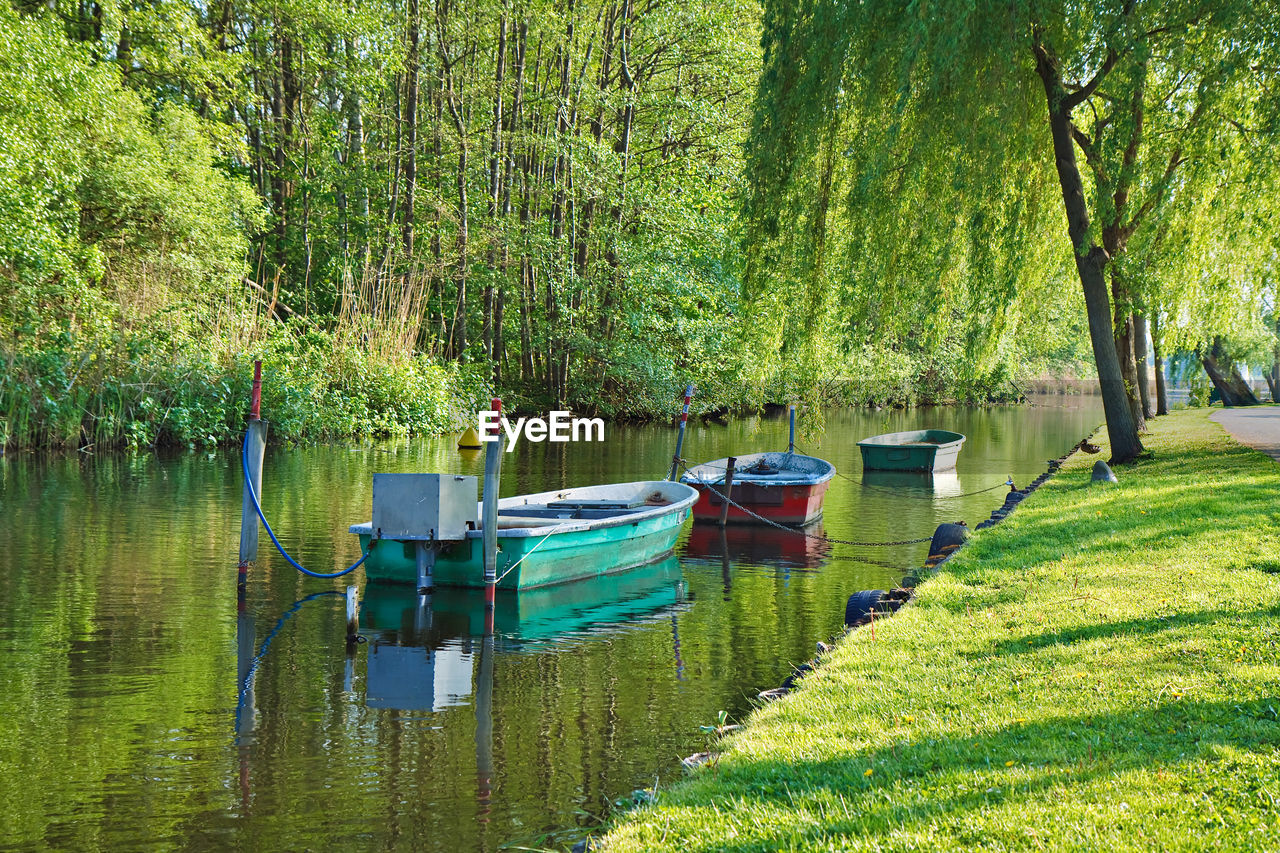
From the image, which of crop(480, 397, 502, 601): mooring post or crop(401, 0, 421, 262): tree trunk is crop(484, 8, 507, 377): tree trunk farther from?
crop(480, 397, 502, 601): mooring post

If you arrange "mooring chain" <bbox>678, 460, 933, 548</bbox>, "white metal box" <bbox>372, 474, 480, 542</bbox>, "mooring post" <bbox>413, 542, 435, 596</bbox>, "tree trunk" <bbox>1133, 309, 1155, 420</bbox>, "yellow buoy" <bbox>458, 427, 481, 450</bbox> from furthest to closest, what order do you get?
"yellow buoy" <bbox>458, 427, 481, 450</bbox>
"tree trunk" <bbox>1133, 309, 1155, 420</bbox>
"mooring chain" <bbox>678, 460, 933, 548</bbox>
"mooring post" <bbox>413, 542, 435, 596</bbox>
"white metal box" <bbox>372, 474, 480, 542</bbox>

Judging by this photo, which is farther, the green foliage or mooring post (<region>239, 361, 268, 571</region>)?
the green foliage

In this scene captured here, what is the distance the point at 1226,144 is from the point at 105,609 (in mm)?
14597

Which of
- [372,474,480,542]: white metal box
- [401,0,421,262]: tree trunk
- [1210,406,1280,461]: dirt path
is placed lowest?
[372,474,480,542]: white metal box

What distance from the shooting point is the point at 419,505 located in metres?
10.9

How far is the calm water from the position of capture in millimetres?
5621

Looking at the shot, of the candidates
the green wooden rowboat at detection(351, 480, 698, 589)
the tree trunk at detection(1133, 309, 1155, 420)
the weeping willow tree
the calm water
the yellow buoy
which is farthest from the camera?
the yellow buoy

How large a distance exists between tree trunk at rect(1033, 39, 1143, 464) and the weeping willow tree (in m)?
0.03

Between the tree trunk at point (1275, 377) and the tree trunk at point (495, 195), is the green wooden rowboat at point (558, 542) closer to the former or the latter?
the tree trunk at point (495, 195)

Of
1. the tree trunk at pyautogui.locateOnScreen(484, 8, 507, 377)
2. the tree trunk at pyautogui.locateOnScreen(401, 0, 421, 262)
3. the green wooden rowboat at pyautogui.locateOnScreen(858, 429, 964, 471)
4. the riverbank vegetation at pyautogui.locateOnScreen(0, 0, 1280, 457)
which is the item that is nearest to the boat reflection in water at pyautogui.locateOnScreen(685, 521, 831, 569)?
the riverbank vegetation at pyautogui.locateOnScreen(0, 0, 1280, 457)

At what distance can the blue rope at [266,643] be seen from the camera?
7547 mm


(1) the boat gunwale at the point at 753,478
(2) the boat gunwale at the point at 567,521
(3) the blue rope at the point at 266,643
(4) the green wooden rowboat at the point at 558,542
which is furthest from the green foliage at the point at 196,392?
(3) the blue rope at the point at 266,643

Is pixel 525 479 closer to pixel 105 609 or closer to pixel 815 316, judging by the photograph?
A: pixel 815 316

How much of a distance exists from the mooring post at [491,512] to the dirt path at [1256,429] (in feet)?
41.7
